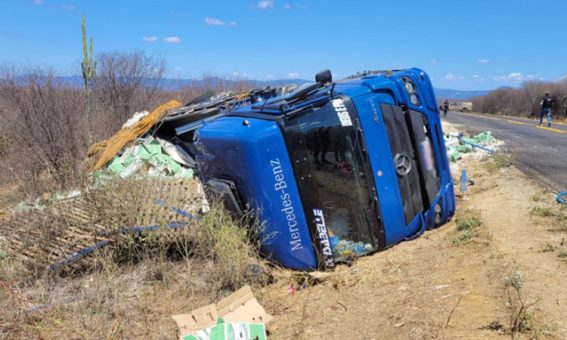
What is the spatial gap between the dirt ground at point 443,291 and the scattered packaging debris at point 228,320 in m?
0.24

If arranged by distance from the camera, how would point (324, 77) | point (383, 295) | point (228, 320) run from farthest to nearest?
point (324, 77), point (383, 295), point (228, 320)

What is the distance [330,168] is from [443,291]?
1463 mm

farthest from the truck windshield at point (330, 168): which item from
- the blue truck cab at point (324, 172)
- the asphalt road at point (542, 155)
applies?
the asphalt road at point (542, 155)

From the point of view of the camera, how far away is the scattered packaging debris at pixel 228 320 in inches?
131

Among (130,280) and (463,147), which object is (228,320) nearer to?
(130,280)

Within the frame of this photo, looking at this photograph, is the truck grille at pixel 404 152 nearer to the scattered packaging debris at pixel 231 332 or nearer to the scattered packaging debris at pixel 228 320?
the scattered packaging debris at pixel 228 320

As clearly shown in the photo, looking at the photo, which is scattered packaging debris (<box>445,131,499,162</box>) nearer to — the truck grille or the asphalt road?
the asphalt road

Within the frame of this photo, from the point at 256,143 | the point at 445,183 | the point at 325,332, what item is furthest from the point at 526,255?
the point at 256,143

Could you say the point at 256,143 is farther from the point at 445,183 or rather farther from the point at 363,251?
the point at 445,183

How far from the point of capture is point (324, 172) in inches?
173

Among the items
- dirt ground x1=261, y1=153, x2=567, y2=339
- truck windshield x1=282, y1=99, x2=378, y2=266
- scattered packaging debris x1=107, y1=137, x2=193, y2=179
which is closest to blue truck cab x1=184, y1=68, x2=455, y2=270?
truck windshield x1=282, y1=99, x2=378, y2=266

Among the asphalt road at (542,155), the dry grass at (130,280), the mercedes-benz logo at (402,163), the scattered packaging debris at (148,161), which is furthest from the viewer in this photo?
the scattered packaging debris at (148,161)

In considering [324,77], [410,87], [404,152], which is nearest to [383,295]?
[404,152]

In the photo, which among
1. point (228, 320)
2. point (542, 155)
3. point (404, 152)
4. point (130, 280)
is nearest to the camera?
point (228, 320)
